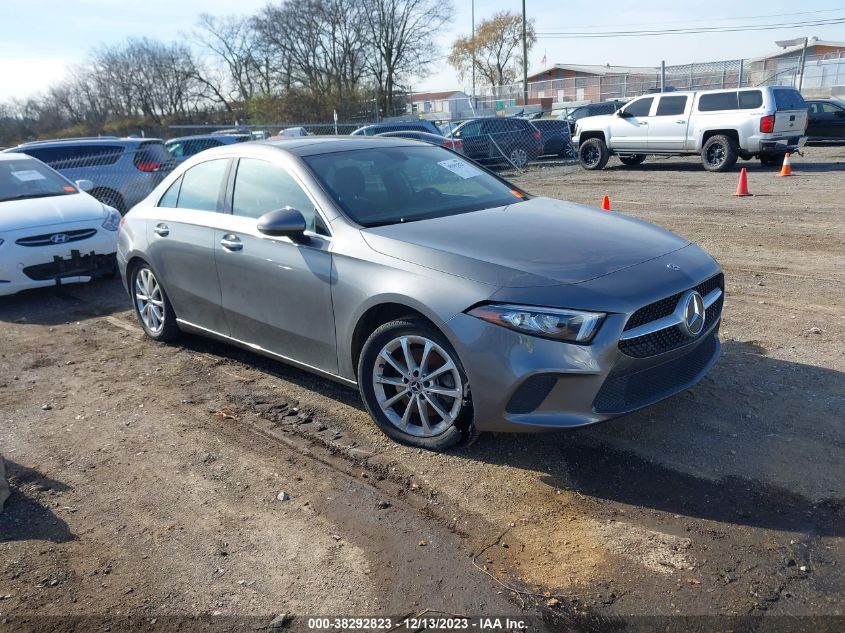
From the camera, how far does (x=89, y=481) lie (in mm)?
3873

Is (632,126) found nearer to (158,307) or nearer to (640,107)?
(640,107)

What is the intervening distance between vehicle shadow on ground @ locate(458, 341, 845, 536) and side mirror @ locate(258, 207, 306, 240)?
1.60 m

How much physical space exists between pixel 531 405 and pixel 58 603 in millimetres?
2184

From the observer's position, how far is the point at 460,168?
521 centimetres

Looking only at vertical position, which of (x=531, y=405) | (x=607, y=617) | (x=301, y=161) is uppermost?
(x=301, y=161)

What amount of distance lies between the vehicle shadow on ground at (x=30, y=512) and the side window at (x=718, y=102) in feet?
54.2

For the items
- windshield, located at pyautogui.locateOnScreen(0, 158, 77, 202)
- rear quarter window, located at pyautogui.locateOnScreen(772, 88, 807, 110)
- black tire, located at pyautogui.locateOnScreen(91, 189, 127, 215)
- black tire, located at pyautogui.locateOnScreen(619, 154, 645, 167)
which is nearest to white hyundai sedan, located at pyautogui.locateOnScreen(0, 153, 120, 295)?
windshield, located at pyautogui.locateOnScreen(0, 158, 77, 202)

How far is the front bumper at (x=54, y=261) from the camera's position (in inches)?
298

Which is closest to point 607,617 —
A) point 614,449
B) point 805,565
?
point 805,565

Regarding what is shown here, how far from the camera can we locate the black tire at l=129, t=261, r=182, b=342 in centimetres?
579

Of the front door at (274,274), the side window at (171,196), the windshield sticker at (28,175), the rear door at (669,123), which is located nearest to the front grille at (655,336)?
the front door at (274,274)

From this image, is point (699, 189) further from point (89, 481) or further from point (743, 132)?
point (89, 481)

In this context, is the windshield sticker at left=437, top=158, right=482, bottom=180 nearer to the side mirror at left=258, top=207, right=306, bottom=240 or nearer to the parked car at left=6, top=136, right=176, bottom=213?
the side mirror at left=258, top=207, right=306, bottom=240

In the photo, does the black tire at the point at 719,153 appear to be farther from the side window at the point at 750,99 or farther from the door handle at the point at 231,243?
the door handle at the point at 231,243
